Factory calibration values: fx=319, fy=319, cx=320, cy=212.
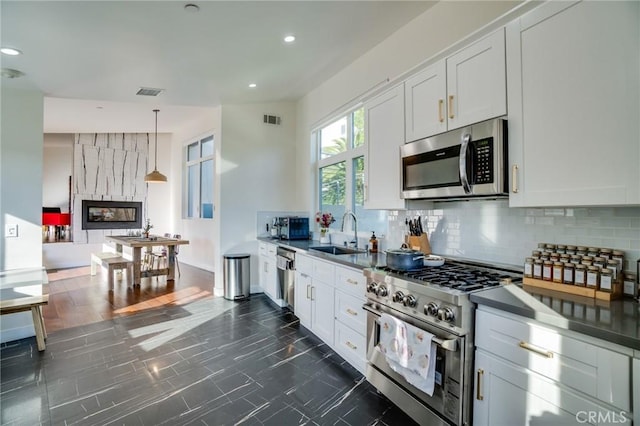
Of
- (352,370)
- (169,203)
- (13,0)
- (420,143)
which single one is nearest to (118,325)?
(352,370)

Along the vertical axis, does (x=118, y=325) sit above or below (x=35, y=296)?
below

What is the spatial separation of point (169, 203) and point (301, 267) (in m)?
6.44


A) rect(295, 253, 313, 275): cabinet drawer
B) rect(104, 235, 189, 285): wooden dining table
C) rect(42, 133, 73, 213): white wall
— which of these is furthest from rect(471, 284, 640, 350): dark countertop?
rect(42, 133, 73, 213): white wall

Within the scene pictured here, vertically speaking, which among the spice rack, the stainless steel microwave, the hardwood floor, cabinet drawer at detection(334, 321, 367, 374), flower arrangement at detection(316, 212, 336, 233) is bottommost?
the hardwood floor

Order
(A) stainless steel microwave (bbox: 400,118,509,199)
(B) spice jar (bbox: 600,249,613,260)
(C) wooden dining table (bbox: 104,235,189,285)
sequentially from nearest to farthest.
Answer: (B) spice jar (bbox: 600,249,613,260) → (A) stainless steel microwave (bbox: 400,118,509,199) → (C) wooden dining table (bbox: 104,235,189,285)

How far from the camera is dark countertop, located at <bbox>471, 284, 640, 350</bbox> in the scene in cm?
113

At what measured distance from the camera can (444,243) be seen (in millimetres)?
2629

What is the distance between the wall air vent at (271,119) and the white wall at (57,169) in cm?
547

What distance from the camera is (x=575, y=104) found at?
150 centimetres

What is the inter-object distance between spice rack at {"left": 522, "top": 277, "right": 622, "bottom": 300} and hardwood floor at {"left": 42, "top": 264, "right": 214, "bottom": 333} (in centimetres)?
437

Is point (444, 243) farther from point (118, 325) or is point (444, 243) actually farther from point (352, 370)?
point (118, 325)

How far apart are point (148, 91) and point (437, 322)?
4507 mm

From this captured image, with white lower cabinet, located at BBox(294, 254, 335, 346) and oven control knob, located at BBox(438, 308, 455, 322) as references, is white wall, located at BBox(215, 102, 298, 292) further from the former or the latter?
oven control knob, located at BBox(438, 308, 455, 322)

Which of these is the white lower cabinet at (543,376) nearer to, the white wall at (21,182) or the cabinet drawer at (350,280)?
the cabinet drawer at (350,280)
